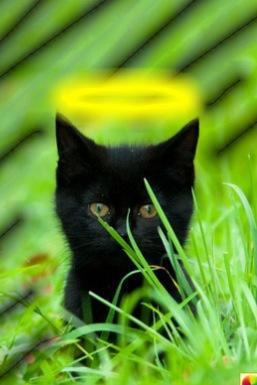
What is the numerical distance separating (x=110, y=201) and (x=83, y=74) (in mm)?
1095

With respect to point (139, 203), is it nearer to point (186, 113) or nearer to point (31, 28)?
point (31, 28)

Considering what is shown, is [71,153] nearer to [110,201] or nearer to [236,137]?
[110,201]

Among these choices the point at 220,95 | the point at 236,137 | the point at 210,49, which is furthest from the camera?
the point at 220,95

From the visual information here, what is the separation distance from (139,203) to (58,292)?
1.70 feet

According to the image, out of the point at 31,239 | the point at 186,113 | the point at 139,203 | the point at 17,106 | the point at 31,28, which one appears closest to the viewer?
the point at 31,28

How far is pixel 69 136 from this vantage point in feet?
10.4

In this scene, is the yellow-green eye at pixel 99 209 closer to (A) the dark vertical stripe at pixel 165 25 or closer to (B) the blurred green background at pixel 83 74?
(B) the blurred green background at pixel 83 74

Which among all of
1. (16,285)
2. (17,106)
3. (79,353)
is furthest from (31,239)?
(79,353)

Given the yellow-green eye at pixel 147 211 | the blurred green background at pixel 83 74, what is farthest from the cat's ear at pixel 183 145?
the blurred green background at pixel 83 74

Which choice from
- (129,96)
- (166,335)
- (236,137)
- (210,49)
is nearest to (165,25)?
(210,49)

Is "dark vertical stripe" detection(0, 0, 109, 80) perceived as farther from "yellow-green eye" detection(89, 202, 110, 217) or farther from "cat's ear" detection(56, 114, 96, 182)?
"yellow-green eye" detection(89, 202, 110, 217)

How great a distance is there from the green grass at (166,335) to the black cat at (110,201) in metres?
0.08

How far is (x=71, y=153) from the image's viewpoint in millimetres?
3189

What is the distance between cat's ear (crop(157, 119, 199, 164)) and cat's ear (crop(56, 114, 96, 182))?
220 mm
